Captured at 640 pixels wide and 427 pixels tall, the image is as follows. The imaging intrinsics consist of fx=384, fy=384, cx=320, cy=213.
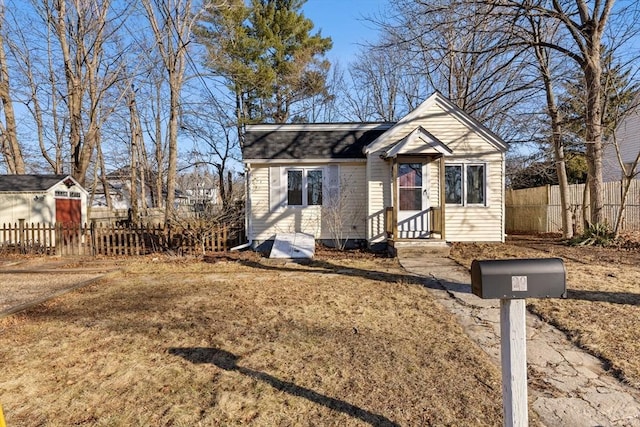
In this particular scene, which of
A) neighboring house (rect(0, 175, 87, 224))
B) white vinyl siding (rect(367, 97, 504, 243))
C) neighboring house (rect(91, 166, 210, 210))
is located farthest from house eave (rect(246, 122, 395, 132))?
neighboring house (rect(0, 175, 87, 224))

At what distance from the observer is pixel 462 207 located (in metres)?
12.4

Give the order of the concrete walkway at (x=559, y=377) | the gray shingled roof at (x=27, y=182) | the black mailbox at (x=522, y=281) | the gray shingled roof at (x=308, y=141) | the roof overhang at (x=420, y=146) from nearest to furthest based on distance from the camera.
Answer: the black mailbox at (x=522, y=281)
the concrete walkway at (x=559, y=377)
the roof overhang at (x=420, y=146)
the gray shingled roof at (x=308, y=141)
the gray shingled roof at (x=27, y=182)

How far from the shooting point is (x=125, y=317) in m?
5.36

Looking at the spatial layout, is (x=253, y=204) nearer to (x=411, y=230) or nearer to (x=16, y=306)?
Result: (x=411, y=230)

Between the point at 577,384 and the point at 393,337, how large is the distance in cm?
179

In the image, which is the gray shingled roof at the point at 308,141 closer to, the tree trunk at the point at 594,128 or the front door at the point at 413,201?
the front door at the point at 413,201

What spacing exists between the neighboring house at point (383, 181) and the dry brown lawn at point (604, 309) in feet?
8.71

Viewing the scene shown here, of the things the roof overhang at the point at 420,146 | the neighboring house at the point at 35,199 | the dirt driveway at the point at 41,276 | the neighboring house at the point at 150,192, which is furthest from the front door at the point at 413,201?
the neighboring house at the point at 35,199

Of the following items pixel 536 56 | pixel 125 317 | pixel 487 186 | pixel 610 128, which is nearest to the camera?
pixel 125 317

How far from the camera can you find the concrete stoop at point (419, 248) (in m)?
10.7

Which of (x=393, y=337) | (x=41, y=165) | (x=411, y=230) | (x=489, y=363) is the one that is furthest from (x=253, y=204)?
(x=41, y=165)

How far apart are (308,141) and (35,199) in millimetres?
11027

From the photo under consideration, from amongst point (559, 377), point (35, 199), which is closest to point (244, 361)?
point (559, 377)

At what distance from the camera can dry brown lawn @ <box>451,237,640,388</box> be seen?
3912mm
